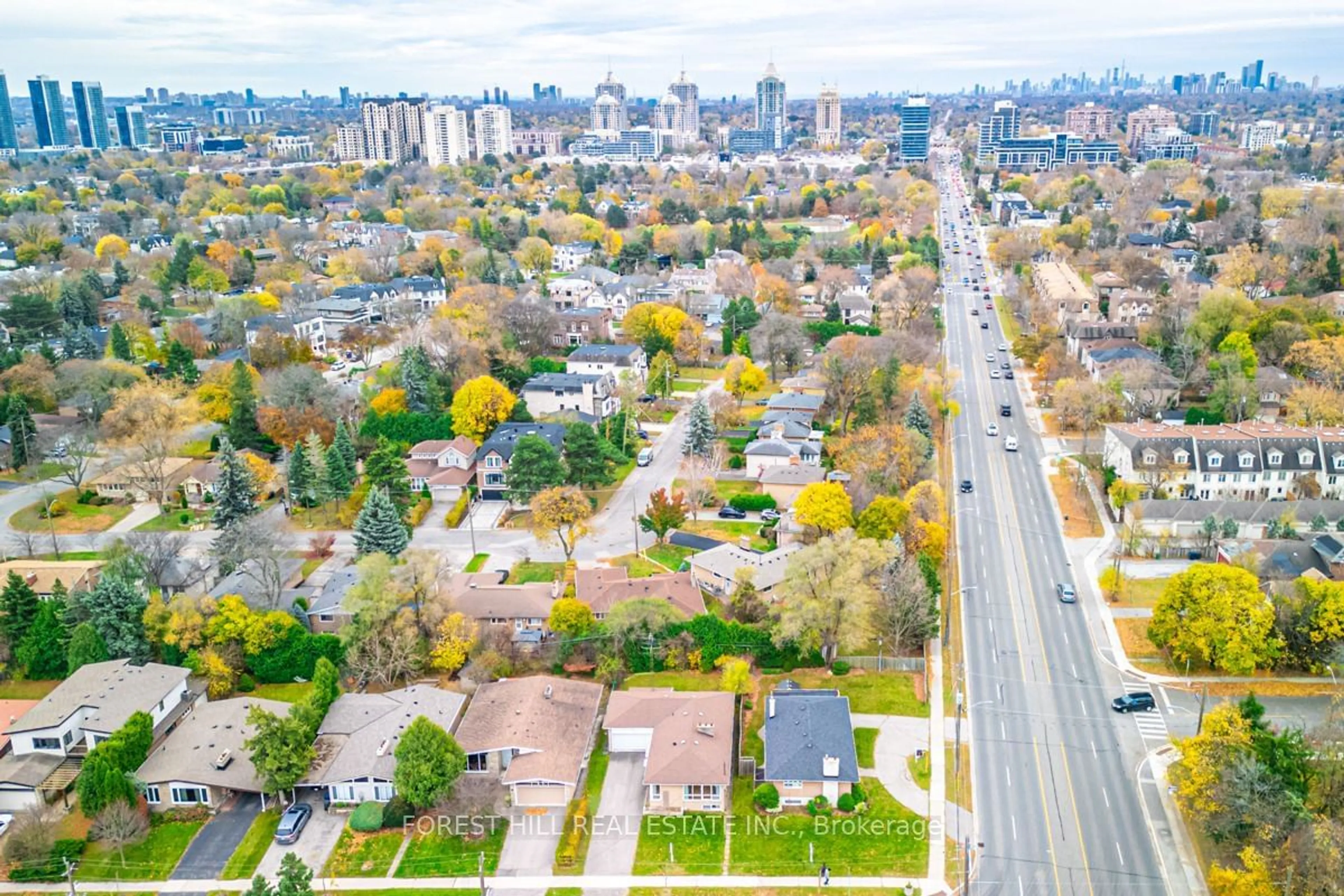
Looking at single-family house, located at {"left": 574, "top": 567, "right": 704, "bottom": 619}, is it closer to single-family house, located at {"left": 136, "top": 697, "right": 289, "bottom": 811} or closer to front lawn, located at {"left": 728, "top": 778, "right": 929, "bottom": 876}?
front lawn, located at {"left": 728, "top": 778, "right": 929, "bottom": 876}

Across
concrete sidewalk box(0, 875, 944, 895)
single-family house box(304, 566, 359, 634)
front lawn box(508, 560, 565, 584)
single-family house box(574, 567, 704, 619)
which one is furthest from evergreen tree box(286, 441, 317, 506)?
concrete sidewalk box(0, 875, 944, 895)

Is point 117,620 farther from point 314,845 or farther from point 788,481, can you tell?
point 788,481

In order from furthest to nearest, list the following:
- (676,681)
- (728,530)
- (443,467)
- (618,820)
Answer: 1. (443,467)
2. (728,530)
3. (676,681)
4. (618,820)

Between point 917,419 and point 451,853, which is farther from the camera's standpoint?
point 917,419

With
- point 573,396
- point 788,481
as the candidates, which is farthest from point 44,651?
point 573,396

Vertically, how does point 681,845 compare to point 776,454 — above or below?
below

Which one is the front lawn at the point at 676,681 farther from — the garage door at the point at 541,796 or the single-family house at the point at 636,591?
the garage door at the point at 541,796

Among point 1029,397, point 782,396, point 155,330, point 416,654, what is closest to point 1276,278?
point 1029,397

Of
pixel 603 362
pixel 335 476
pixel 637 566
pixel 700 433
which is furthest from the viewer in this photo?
pixel 603 362
